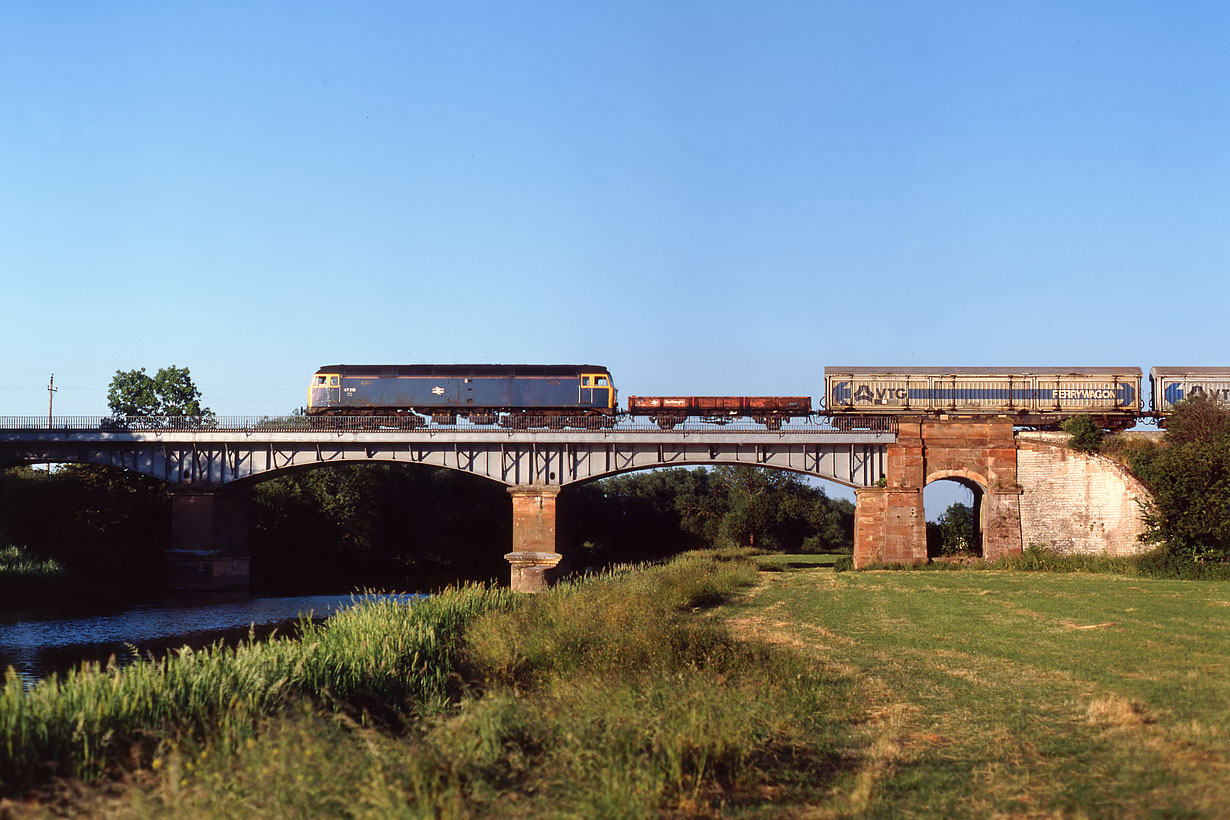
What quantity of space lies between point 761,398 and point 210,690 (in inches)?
1569

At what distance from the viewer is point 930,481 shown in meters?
42.2

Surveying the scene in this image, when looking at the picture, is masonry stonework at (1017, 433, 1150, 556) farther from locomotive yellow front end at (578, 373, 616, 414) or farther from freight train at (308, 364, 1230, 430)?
locomotive yellow front end at (578, 373, 616, 414)

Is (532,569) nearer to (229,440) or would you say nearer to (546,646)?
(229,440)

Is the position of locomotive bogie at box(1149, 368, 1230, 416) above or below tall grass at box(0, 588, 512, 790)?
above

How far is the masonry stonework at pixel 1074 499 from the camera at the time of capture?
1516 inches

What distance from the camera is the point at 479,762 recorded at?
8.66 meters

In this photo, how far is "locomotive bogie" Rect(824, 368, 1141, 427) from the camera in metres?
46.8

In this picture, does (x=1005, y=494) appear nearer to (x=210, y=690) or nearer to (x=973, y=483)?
(x=973, y=483)

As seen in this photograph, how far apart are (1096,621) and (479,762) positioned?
17189 millimetres

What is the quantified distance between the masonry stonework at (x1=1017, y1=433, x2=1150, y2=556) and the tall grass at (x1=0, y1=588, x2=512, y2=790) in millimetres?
31274

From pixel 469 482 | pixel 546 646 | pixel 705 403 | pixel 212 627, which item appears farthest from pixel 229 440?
pixel 546 646

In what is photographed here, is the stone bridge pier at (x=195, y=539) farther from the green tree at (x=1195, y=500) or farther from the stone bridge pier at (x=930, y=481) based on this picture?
the green tree at (x=1195, y=500)

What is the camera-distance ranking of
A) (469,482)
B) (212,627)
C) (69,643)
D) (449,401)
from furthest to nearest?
(469,482) < (449,401) < (212,627) < (69,643)

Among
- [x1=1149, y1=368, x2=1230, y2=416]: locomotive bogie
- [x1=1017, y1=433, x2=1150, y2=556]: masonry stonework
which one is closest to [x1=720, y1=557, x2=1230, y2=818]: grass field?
[x1=1017, y1=433, x2=1150, y2=556]: masonry stonework
